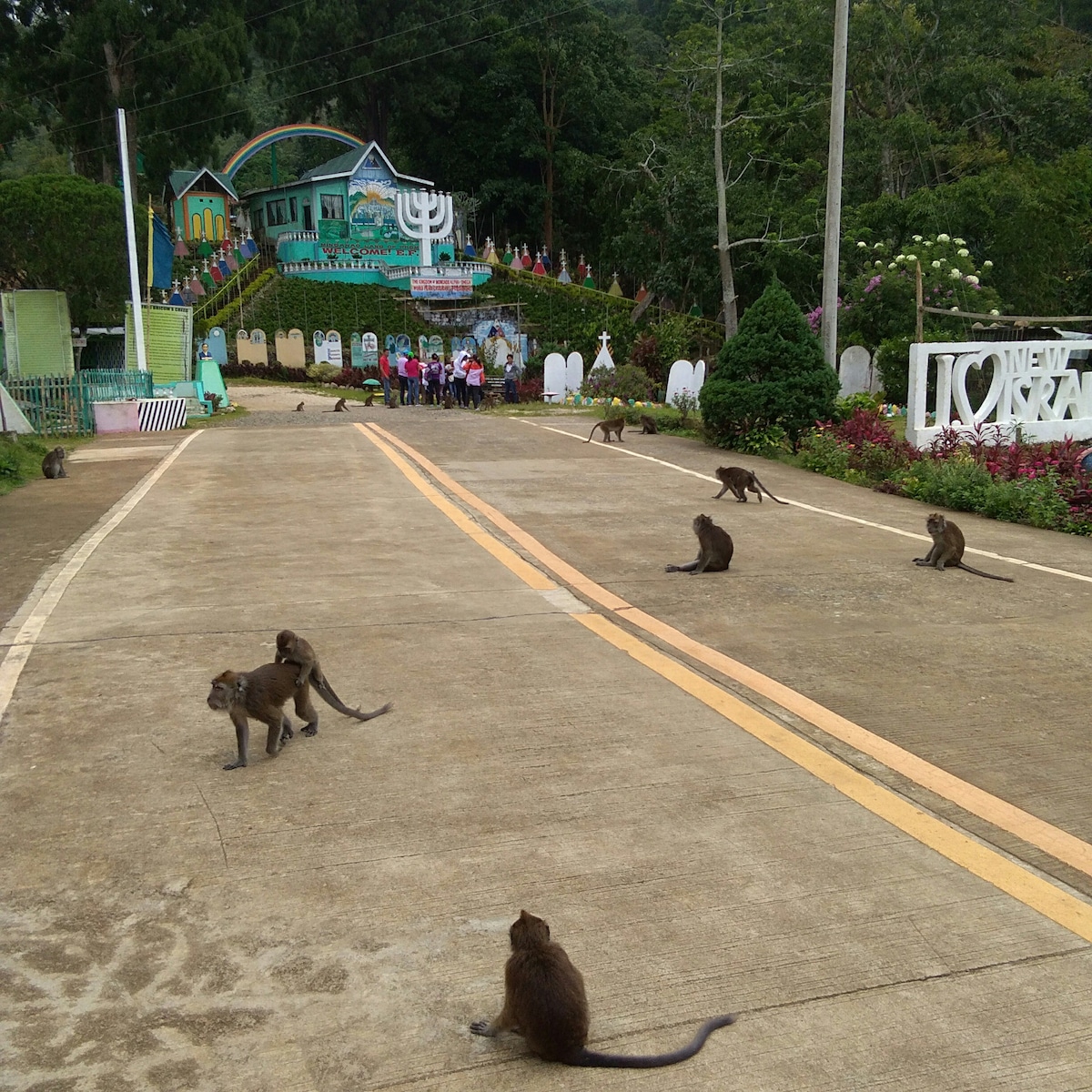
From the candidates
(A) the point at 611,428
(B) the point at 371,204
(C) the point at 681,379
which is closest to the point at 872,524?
(A) the point at 611,428

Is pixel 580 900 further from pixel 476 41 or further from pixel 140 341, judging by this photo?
pixel 476 41

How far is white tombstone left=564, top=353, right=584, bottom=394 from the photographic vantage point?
3091 cm

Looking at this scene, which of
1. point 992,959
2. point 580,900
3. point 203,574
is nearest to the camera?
point 992,959

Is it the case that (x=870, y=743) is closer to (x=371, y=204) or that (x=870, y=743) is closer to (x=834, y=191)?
(x=834, y=191)

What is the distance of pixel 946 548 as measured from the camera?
888 cm

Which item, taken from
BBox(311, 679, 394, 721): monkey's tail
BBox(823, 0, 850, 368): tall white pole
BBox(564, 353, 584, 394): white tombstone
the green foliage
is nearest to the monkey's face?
BBox(311, 679, 394, 721): monkey's tail

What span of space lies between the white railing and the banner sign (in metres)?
30.5

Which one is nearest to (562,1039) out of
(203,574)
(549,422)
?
(203,574)

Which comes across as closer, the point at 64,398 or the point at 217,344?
the point at 64,398

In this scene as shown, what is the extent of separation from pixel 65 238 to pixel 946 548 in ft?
66.3

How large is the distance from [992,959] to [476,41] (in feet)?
191

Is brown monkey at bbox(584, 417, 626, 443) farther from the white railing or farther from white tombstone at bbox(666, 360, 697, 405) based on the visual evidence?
white tombstone at bbox(666, 360, 697, 405)

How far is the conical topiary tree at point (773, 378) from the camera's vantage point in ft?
54.7

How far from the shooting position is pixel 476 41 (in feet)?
182
